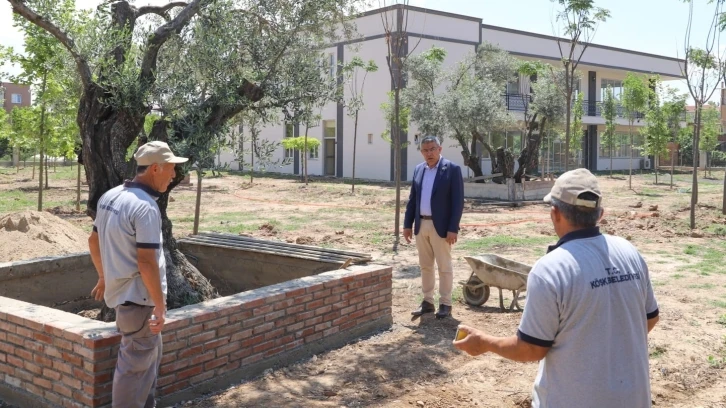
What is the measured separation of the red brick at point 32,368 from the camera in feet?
14.4

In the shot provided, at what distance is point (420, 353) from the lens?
19.1ft

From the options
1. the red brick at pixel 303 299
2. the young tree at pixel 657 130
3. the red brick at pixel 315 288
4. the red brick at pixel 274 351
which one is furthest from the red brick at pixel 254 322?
the young tree at pixel 657 130

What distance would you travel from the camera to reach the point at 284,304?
17.6 feet

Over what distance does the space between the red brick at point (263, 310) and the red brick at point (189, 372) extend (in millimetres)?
602

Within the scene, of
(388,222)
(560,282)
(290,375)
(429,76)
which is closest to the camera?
(560,282)

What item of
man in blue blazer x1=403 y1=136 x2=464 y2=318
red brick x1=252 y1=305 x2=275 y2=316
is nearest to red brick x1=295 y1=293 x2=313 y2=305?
red brick x1=252 y1=305 x2=275 y2=316

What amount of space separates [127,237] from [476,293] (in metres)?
4.66

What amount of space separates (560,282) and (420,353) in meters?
3.55

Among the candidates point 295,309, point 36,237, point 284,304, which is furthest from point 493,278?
point 36,237

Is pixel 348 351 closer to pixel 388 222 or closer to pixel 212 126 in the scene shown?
pixel 212 126

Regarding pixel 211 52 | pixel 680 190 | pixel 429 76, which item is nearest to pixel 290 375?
pixel 211 52

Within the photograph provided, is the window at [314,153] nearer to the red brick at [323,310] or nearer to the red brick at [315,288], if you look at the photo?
the red brick at [323,310]

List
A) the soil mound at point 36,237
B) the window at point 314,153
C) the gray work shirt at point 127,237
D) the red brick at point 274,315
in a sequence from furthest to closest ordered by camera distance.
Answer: the window at point 314,153 < the soil mound at point 36,237 < the red brick at point 274,315 < the gray work shirt at point 127,237

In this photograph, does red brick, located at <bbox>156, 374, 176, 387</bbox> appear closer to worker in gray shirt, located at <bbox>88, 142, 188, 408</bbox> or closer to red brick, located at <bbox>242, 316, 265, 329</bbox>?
worker in gray shirt, located at <bbox>88, 142, 188, 408</bbox>
